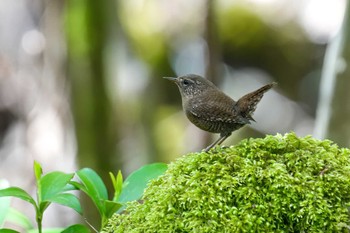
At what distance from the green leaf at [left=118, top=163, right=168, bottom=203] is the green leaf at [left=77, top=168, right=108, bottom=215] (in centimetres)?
10

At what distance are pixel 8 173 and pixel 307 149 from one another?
6.70 m

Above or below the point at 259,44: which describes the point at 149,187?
below

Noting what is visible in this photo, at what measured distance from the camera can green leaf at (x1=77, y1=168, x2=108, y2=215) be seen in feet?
7.23

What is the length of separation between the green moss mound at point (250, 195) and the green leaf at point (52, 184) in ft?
0.75

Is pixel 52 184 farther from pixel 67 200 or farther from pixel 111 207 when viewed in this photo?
pixel 111 207

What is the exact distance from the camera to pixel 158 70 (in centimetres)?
832

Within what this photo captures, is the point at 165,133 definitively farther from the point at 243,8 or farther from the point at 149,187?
the point at 149,187

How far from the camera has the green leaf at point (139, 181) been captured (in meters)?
2.35

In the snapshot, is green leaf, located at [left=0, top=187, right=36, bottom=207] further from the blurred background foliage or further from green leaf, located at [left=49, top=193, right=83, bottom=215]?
the blurred background foliage

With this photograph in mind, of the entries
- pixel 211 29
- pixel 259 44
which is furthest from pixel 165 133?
pixel 211 29

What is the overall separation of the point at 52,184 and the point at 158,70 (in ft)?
20.5

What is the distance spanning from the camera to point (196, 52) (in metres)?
8.45

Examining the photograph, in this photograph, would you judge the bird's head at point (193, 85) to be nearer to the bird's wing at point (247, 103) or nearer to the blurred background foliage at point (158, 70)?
the bird's wing at point (247, 103)

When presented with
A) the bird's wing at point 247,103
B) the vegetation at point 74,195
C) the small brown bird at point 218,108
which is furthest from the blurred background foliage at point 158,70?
the vegetation at point 74,195
